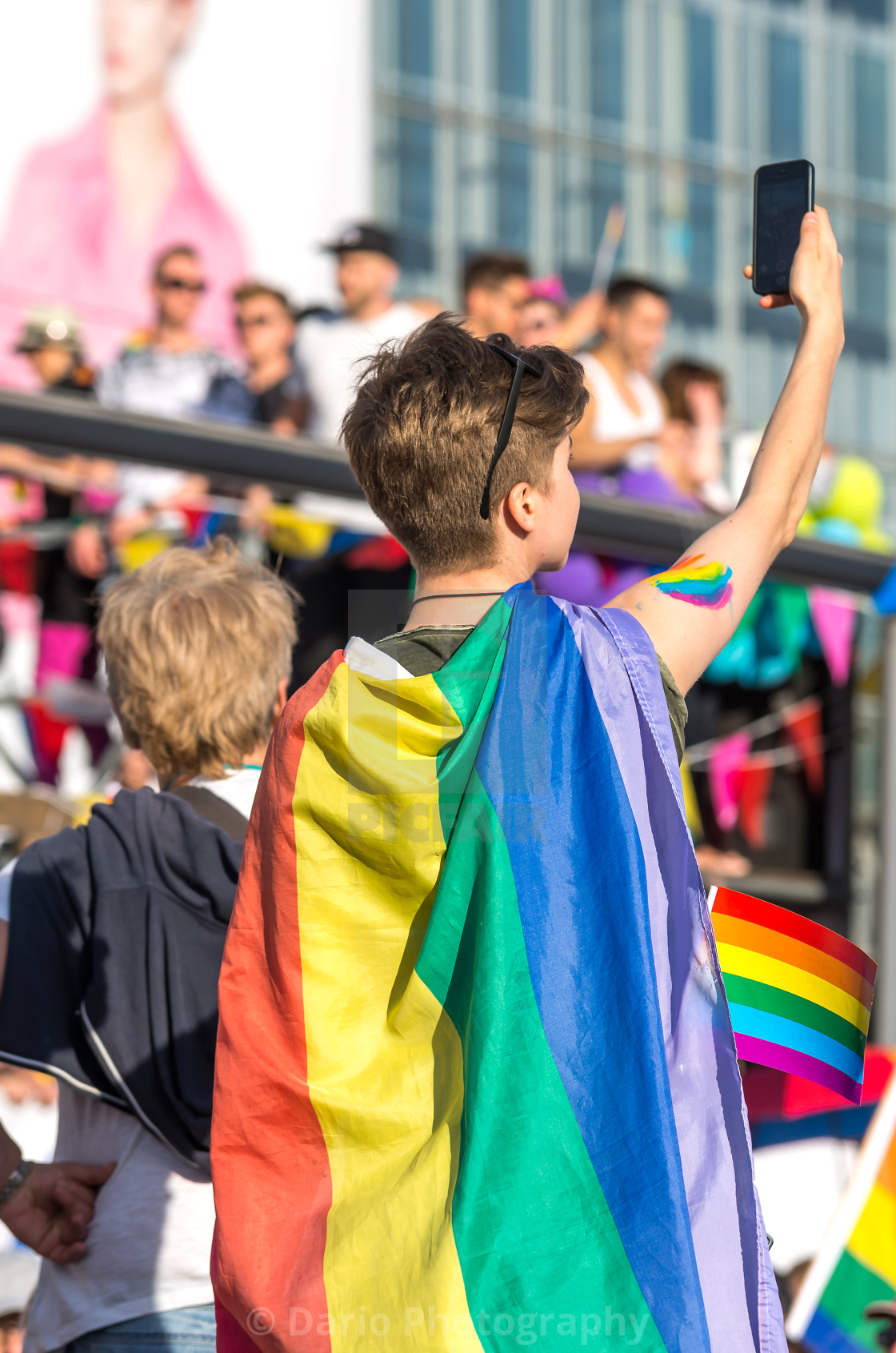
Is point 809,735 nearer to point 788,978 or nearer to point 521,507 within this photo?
point 788,978

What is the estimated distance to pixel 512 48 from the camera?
39.9 feet

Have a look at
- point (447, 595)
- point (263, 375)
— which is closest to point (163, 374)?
point (263, 375)

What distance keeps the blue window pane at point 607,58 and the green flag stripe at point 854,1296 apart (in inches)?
436

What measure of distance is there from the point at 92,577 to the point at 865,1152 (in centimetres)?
306

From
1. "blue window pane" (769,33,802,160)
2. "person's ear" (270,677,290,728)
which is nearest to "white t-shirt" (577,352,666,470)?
"person's ear" (270,677,290,728)

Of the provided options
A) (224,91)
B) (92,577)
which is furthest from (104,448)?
A: (224,91)

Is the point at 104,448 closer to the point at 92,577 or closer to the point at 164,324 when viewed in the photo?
the point at 92,577

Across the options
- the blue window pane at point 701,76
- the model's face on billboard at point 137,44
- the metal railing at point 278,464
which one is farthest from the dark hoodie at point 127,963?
the blue window pane at point 701,76

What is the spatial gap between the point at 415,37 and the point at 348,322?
660 cm

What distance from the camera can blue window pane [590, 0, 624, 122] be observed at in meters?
12.7

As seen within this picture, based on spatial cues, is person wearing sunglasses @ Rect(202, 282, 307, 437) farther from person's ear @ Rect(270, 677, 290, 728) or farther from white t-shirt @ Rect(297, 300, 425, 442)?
person's ear @ Rect(270, 677, 290, 728)

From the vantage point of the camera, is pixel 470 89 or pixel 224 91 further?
pixel 470 89

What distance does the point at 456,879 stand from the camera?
1.36 meters

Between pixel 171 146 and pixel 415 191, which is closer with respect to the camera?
pixel 171 146
